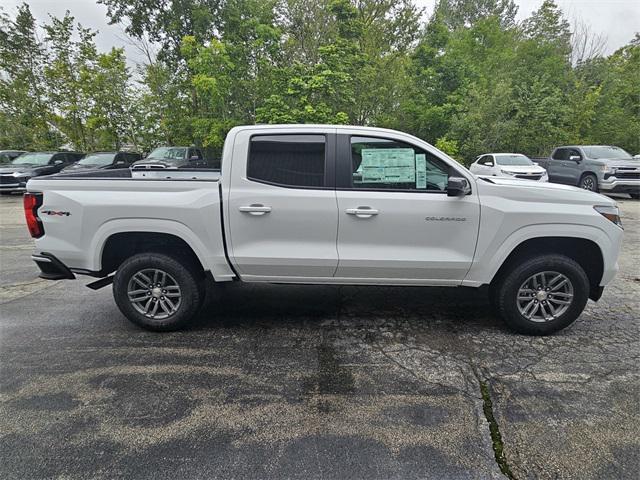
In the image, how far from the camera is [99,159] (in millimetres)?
15242

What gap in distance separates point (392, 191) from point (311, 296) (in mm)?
1803

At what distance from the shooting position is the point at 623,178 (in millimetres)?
12367

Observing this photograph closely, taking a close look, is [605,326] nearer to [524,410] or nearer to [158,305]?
[524,410]

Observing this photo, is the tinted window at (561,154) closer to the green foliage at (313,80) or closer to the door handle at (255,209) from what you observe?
the green foliage at (313,80)

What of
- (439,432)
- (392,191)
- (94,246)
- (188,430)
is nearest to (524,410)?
(439,432)

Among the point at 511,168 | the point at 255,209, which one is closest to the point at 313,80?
the point at 511,168

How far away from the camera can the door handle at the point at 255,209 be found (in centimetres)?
338

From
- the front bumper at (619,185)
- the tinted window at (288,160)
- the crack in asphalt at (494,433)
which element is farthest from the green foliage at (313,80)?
the crack in asphalt at (494,433)

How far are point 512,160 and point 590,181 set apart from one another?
2.64m

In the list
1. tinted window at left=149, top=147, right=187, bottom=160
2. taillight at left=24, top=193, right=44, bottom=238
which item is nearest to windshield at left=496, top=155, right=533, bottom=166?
tinted window at left=149, top=147, right=187, bottom=160

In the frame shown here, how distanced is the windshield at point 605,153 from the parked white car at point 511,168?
149 centimetres

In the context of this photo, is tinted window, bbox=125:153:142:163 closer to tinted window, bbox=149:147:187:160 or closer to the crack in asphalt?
tinted window, bbox=149:147:187:160

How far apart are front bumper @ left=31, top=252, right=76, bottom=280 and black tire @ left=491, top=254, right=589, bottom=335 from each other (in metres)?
4.08

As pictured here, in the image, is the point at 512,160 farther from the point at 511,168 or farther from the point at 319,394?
the point at 319,394
